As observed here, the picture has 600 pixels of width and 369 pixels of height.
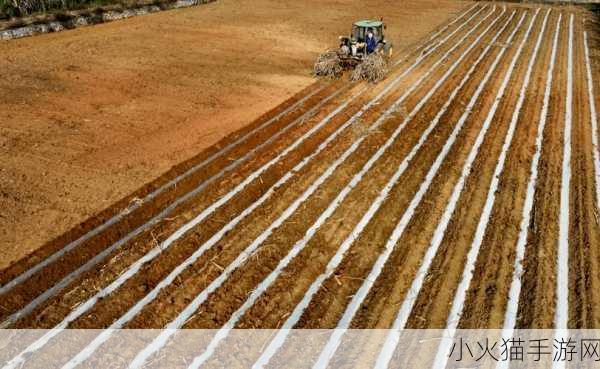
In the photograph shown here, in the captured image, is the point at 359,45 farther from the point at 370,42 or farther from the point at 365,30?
the point at 365,30

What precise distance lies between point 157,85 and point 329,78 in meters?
6.98

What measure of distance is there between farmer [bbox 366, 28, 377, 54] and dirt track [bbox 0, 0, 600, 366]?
15.5ft

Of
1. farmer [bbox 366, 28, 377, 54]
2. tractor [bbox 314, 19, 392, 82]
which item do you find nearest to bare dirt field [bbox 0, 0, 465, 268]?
tractor [bbox 314, 19, 392, 82]

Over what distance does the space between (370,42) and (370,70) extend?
1.72m

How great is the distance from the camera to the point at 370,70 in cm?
1828

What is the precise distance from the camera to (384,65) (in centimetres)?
1886

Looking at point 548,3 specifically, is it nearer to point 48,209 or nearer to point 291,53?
point 291,53

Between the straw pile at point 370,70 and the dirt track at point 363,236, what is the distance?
119 inches

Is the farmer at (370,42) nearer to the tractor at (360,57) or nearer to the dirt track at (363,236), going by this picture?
the tractor at (360,57)

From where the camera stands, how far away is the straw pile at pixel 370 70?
18297 millimetres

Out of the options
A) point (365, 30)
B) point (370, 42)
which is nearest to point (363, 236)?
point (370, 42)

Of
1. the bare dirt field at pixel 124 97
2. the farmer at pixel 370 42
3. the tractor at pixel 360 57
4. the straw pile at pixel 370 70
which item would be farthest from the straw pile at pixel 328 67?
the farmer at pixel 370 42

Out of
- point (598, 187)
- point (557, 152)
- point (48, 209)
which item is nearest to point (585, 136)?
point (557, 152)

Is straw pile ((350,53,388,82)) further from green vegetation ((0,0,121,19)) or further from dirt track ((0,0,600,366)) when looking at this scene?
green vegetation ((0,0,121,19))
